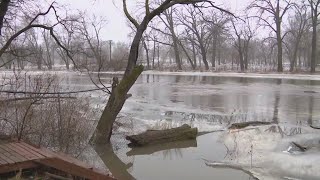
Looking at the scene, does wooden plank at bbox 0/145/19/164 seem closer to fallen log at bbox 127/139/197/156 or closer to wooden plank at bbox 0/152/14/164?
Result: wooden plank at bbox 0/152/14/164

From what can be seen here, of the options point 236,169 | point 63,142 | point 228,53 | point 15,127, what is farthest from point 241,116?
point 228,53

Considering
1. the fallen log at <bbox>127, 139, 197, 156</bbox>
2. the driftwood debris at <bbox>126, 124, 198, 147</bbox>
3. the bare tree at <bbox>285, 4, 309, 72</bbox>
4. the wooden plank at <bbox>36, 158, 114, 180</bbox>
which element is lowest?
the fallen log at <bbox>127, 139, 197, 156</bbox>

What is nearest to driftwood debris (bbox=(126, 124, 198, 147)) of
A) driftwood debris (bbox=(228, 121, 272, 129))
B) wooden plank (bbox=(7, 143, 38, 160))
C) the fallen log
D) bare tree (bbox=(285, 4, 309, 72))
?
the fallen log

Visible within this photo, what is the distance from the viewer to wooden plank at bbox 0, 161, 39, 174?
622 cm

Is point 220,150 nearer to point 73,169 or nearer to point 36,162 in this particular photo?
point 73,169

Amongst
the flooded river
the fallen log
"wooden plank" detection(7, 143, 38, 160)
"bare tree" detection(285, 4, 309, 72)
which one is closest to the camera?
"wooden plank" detection(7, 143, 38, 160)

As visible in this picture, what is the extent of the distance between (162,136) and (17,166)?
6213 millimetres

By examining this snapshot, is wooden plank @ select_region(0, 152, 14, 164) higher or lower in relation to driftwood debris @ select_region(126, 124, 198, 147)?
higher

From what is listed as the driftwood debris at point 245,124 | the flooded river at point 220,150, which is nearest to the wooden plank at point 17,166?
the flooded river at point 220,150

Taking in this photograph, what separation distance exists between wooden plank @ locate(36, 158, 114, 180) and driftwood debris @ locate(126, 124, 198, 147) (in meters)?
4.63

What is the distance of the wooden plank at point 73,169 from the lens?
21.8ft

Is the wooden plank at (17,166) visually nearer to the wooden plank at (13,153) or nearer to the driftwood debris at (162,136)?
the wooden plank at (13,153)

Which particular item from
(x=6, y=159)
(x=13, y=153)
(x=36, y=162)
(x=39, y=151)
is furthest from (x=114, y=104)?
(x=6, y=159)

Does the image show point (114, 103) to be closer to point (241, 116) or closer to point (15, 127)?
point (15, 127)
